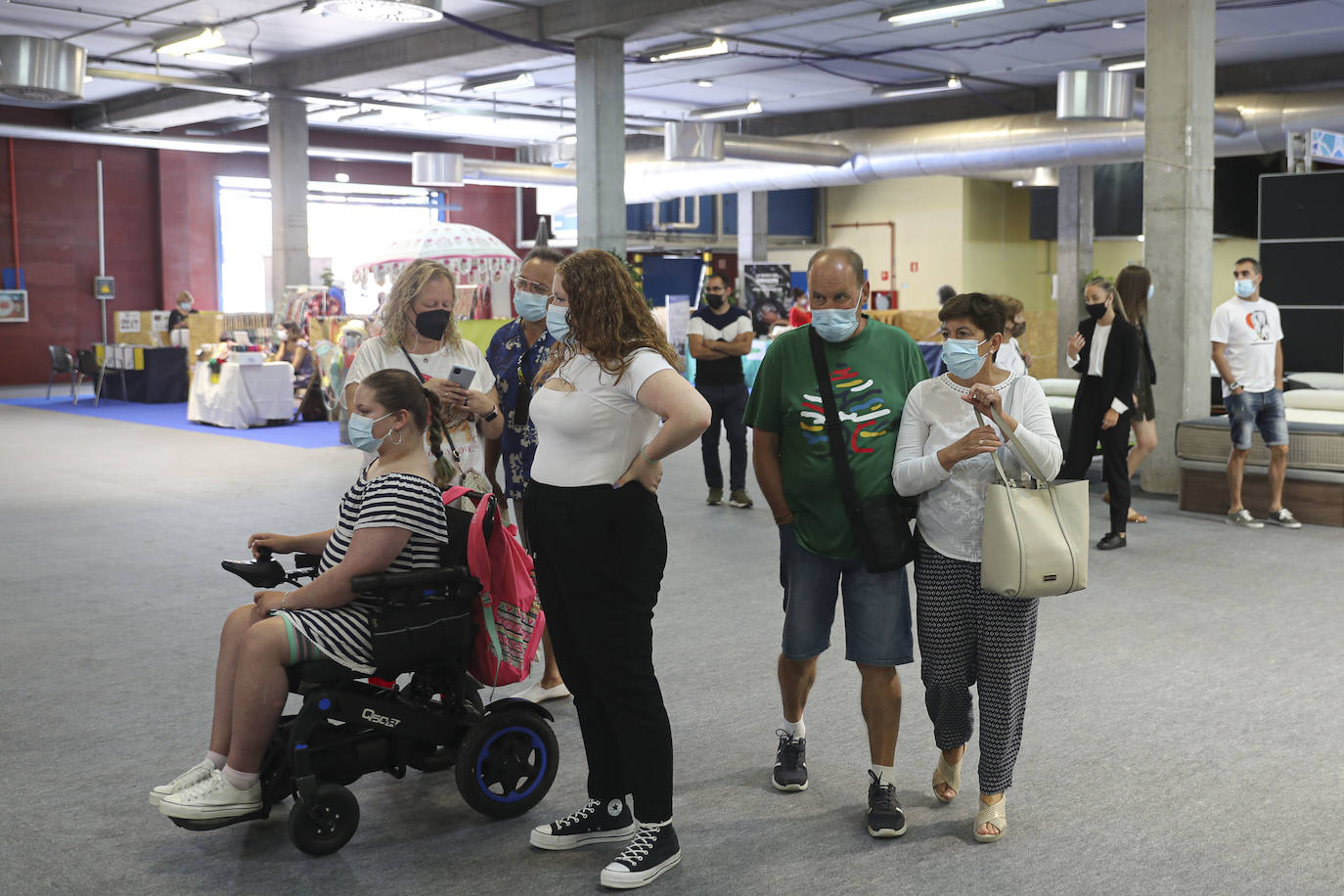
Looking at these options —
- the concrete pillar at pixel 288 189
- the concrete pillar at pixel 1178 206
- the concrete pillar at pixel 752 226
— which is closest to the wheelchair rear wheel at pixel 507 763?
the concrete pillar at pixel 1178 206

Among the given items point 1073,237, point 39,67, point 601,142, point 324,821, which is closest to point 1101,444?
point 324,821

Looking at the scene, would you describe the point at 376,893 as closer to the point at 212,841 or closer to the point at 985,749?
the point at 212,841

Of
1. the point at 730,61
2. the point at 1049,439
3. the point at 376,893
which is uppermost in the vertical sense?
the point at 730,61

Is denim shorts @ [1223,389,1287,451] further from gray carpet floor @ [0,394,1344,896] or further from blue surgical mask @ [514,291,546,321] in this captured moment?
blue surgical mask @ [514,291,546,321]

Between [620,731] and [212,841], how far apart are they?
3.37ft

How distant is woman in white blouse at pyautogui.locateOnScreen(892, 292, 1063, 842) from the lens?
285cm

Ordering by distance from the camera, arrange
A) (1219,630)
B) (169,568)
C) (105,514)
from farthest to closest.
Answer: (105,514), (169,568), (1219,630)

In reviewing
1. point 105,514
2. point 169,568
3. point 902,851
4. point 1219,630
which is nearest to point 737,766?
point 902,851

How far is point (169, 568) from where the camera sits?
6.09 metres

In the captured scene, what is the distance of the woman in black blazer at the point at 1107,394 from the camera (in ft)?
20.8

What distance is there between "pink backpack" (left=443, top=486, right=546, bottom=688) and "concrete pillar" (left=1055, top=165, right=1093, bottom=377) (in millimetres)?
16202

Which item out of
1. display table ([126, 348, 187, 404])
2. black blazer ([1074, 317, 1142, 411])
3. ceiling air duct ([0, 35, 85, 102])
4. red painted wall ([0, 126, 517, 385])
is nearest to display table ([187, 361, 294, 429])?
display table ([126, 348, 187, 404])

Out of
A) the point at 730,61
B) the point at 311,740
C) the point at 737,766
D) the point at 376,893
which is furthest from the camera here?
the point at 730,61

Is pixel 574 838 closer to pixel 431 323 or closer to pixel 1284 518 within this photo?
pixel 431 323
